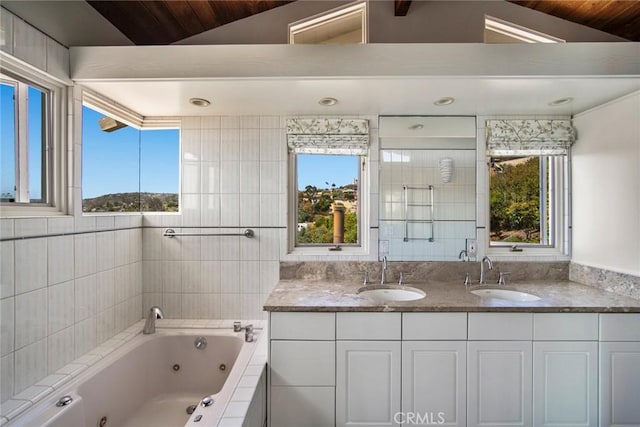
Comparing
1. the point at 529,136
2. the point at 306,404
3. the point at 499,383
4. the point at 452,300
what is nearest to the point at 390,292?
the point at 452,300

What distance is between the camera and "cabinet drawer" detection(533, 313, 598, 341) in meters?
1.67

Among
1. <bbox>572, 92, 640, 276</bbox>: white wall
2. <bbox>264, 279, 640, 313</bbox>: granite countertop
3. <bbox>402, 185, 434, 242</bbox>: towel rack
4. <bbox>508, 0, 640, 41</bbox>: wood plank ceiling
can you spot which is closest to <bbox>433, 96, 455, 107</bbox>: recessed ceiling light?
<bbox>402, 185, 434, 242</bbox>: towel rack

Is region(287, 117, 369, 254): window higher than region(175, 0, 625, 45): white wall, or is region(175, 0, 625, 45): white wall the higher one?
region(175, 0, 625, 45): white wall

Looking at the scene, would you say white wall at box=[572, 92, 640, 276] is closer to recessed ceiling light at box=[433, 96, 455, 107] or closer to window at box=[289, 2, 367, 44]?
recessed ceiling light at box=[433, 96, 455, 107]

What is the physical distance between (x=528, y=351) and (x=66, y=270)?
2629 millimetres

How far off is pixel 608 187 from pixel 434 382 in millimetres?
1764

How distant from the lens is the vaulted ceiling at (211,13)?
1.83m

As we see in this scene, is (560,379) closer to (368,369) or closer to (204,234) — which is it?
(368,369)

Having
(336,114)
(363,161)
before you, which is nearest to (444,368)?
(363,161)

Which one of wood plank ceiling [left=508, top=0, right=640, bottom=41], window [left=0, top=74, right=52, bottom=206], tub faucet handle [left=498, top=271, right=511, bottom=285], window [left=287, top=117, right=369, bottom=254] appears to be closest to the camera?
window [left=0, top=74, right=52, bottom=206]

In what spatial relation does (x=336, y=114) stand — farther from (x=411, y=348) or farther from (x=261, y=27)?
(x=411, y=348)

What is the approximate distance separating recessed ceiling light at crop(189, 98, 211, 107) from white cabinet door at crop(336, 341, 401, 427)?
5.92 feet

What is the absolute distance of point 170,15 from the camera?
76.2 inches

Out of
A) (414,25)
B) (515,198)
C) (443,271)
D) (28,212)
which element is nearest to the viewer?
(28,212)
